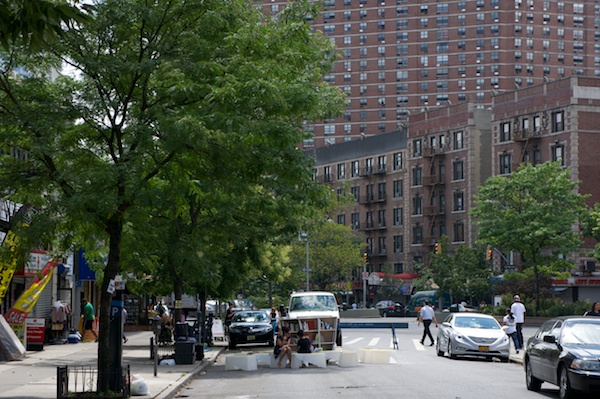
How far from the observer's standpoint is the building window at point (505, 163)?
90.7m

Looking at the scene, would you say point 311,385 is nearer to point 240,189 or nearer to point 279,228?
point 240,189

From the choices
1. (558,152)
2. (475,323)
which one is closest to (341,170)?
(558,152)

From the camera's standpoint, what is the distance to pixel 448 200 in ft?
337

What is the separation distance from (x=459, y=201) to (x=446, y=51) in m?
51.6

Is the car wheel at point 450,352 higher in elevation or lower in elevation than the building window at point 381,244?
lower

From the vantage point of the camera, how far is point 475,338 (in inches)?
1240

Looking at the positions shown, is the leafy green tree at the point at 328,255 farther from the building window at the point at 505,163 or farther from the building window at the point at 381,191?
the building window at the point at 505,163

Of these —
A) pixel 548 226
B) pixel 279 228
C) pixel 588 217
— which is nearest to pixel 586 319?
pixel 279 228

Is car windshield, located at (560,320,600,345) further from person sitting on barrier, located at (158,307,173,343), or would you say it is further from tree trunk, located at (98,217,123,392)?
person sitting on barrier, located at (158,307,173,343)

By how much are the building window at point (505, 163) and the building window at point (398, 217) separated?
21.4m

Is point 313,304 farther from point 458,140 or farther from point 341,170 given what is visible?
point 341,170

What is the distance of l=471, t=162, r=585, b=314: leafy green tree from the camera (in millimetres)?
67375

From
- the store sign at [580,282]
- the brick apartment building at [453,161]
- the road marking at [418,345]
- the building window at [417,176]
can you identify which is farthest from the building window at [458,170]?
the road marking at [418,345]

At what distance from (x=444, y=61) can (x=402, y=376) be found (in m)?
127
